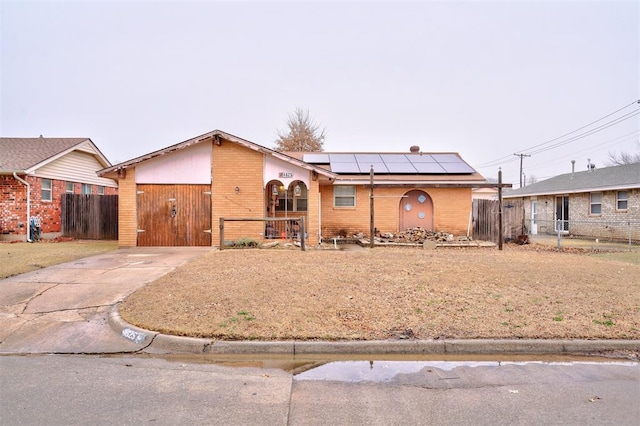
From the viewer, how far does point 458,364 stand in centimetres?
465

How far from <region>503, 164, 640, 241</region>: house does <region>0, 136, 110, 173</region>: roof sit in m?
21.3

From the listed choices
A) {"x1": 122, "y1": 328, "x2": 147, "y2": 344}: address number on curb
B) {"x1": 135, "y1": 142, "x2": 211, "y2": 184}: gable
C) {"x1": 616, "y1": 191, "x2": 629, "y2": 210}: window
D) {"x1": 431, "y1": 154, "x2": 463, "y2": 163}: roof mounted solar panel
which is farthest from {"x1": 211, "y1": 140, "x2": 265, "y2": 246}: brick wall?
{"x1": 616, "y1": 191, "x2": 629, "y2": 210}: window

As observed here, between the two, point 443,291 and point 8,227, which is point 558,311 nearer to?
point 443,291

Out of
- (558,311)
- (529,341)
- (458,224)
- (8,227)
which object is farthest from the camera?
(458,224)

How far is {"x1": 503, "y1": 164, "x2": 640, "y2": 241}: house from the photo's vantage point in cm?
1997

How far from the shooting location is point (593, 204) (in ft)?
74.1

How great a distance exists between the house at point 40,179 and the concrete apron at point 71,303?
837 cm

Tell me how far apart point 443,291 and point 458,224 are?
12.4 m

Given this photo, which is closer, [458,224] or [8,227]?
[8,227]

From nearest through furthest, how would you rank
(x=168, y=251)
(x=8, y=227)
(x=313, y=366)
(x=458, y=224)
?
(x=313, y=366) < (x=168, y=251) < (x=8, y=227) < (x=458, y=224)

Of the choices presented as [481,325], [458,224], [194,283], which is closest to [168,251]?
[194,283]

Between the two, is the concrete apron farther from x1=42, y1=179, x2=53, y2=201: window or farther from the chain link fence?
the chain link fence

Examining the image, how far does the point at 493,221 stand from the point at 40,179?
65.9 ft

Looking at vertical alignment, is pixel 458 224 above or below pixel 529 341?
above
